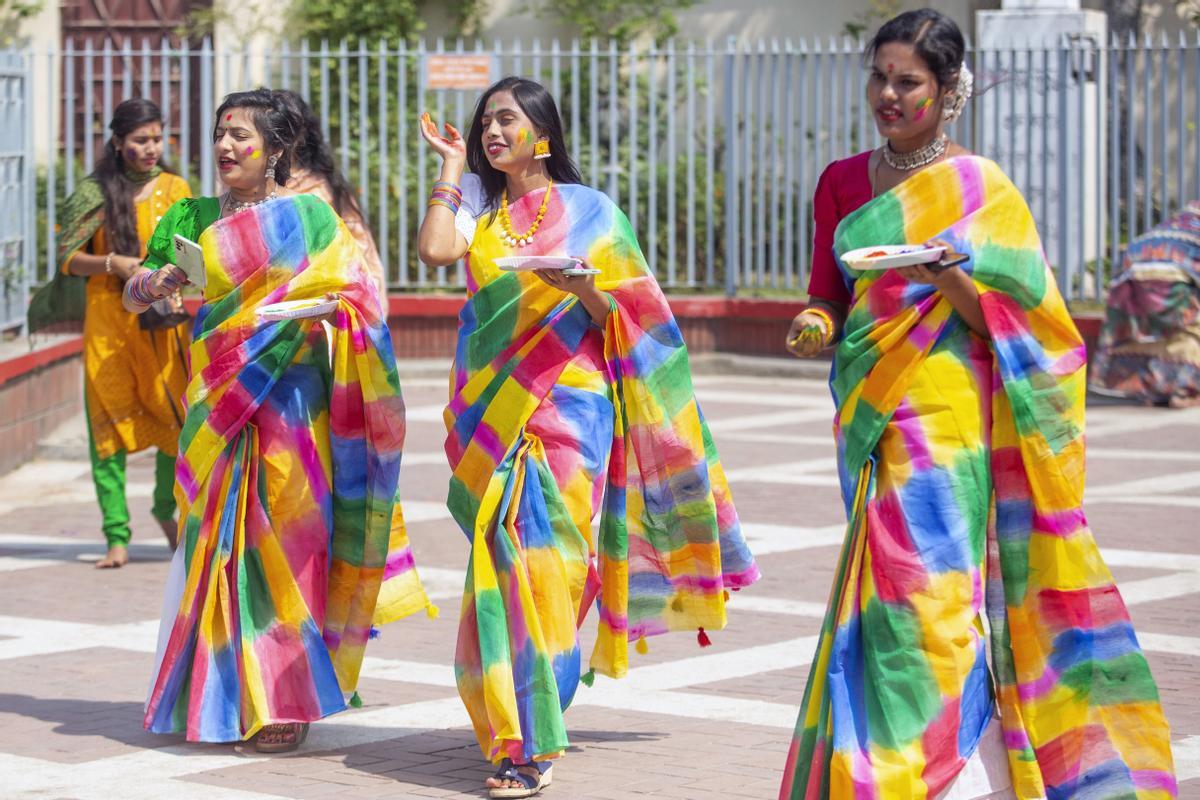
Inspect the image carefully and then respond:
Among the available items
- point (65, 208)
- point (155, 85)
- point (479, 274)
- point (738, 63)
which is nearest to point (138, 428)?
point (65, 208)

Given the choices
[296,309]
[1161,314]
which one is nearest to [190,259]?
[296,309]

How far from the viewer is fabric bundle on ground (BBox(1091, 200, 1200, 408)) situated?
534 inches

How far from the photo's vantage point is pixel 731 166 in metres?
15.9

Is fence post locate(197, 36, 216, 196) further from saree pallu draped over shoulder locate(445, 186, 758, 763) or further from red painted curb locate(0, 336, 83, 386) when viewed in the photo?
saree pallu draped over shoulder locate(445, 186, 758, 763)

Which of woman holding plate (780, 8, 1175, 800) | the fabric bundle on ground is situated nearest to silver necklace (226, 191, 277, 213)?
woman holding plate (780, 8, 1175, 800)

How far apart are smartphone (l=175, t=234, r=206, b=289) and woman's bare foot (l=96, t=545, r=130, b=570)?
3307 mm

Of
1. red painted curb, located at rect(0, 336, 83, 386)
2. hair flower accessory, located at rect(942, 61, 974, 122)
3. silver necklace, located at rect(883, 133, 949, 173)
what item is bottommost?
red painted curb, located at rect(0, 336, 83, 386)

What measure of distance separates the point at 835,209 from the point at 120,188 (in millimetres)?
→ 4985

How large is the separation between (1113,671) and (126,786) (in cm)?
257

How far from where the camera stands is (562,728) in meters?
5.31

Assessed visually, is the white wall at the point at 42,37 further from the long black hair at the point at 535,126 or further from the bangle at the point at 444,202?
the bangle at the point at 444,202

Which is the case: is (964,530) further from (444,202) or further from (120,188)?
(120,188)

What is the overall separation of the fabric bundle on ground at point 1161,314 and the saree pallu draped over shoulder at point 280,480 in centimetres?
884

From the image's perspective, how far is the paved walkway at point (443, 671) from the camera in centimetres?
546
